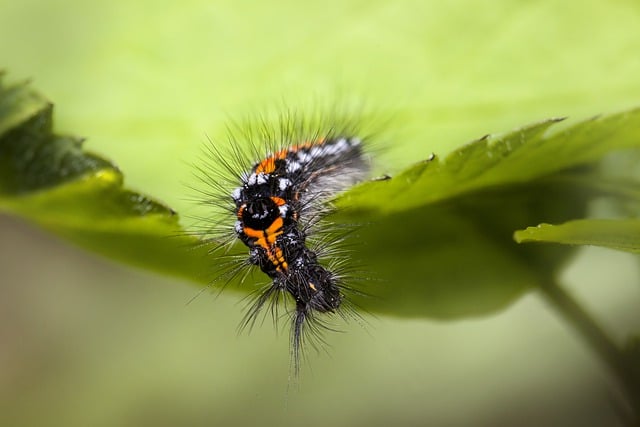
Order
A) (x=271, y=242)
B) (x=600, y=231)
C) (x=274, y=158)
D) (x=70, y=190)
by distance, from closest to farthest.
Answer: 1. (x=600, y=231)
2. (x=70, y=190)
3. (x=271, y=242)
4. (x=274, y=158)

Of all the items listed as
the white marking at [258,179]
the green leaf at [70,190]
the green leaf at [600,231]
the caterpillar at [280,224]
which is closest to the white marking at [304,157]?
the caterpillar at [280,224]

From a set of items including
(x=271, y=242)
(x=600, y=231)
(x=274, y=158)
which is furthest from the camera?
(x=274, y=158)

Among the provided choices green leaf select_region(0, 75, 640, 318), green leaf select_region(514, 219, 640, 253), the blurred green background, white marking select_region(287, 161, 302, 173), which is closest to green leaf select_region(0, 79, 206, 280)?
green leaf select_region(0, 75, 640, 318)

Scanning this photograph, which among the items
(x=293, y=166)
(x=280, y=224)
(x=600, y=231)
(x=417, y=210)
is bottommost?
(x=600, y=231)

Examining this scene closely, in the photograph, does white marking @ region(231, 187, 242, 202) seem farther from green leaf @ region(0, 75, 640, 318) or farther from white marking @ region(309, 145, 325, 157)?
white marking @ region(309, 145, 325, 157)

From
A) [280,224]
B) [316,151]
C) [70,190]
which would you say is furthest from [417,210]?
[70,190]

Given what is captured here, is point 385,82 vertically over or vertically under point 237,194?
over

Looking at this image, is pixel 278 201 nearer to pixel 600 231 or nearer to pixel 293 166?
pixel 293 166

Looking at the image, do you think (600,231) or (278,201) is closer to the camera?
(600,231)

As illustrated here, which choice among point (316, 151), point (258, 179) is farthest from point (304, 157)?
point (258, 179)
